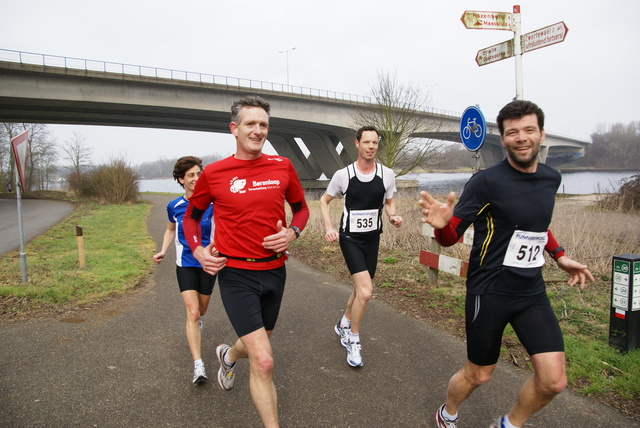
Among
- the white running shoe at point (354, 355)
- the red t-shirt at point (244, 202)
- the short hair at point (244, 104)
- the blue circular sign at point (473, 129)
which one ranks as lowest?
the white running shoe at point (354, 355)

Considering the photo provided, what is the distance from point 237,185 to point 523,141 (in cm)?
181

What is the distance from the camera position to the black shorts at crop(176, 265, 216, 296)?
3707mm

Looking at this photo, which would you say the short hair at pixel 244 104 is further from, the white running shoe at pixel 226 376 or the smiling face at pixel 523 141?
the white running shoe at pixel 226 376

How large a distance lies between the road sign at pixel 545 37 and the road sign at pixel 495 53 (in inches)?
9.8

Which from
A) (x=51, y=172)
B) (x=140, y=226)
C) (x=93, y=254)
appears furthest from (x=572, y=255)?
(x=51, y=172)

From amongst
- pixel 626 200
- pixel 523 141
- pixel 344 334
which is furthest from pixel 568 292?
pixel 626 200

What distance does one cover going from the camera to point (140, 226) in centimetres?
1538

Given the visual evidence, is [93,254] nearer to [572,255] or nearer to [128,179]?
[572,255]

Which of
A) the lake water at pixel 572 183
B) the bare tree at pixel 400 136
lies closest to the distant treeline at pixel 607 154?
the lake water at pixel 572 183

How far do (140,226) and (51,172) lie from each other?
40.0 m

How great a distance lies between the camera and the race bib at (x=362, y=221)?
13.5 feet

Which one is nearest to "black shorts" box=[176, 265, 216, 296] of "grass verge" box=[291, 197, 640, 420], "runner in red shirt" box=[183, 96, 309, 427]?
Result: "runner in red shirt" box=[183, 96, 309, 427]

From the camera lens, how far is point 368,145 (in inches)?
164

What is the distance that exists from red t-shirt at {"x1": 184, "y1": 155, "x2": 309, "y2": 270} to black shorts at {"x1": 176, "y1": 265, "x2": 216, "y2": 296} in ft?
3.31
